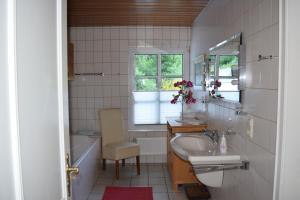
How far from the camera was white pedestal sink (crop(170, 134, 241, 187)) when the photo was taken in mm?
2057

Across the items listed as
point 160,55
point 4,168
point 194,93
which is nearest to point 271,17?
point 4,168

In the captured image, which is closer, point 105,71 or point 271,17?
point 271,17

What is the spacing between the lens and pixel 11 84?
26.1 inches

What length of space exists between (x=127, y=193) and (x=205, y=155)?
163cm

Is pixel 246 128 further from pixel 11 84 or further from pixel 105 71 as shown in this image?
pixel 105 71

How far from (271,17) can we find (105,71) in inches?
128

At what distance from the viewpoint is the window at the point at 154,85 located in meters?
4.54

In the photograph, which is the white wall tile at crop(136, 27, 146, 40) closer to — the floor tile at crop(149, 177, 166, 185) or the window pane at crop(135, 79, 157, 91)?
the window pane at crop(135, 79, 157, 91)

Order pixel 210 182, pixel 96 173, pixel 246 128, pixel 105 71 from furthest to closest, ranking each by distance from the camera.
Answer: pixel 105 71 → pixel 96 173 → pixel 210 182 → pixel 246 128

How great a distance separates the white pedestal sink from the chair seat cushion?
1.36m

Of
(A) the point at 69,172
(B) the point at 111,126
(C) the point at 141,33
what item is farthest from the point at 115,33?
(A) the point at 69,172

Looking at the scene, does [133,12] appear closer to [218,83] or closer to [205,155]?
[218,83]

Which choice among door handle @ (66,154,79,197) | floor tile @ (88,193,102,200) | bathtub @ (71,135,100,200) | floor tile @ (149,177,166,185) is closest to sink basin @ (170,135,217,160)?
bathtub @ (71,135,100,200)

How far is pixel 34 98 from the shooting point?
79 centimetres
